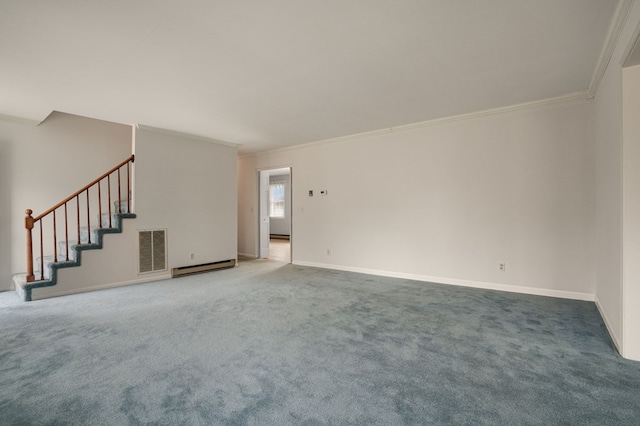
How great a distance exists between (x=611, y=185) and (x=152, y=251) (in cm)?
592

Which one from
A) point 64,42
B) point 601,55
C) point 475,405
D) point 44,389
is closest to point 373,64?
point 601,55

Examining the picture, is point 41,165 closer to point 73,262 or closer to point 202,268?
point 73,262

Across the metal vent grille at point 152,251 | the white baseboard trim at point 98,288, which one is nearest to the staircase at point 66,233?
the white baseboard trim at point 98,288

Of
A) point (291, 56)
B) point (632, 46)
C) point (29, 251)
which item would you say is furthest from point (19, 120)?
point (632, 46)

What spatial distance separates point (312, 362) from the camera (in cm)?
225

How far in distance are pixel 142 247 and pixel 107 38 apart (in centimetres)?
339

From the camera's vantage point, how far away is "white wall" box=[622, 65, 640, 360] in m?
2.22

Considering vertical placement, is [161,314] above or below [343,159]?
below

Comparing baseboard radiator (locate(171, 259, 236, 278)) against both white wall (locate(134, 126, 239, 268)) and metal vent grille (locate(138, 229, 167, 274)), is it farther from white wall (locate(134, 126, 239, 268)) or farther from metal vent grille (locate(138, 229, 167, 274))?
metal vent grille (locate(138, 229, 167, 274))

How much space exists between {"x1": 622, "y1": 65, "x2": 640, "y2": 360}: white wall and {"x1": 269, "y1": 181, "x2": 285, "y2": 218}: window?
33.9 feet

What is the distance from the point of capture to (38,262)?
4.48 meters

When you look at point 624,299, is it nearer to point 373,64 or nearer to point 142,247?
point 373,64

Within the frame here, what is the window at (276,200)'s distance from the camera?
11938 millimetres

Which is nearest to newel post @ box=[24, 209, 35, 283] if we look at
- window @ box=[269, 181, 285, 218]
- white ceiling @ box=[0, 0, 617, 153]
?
white ceiling @ box=[0, 0, 617, 153]
